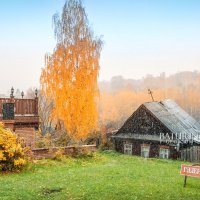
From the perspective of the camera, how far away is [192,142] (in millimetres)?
33281

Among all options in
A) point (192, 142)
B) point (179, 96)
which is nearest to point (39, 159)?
point (192, 142)

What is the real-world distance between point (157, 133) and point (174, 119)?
3.55m

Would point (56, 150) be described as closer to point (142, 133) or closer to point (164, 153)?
point (164, 153)

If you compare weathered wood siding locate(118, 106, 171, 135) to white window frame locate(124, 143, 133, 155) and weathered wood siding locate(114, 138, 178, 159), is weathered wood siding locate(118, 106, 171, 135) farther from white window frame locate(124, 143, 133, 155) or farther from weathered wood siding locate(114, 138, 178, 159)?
white window frame locate(124, 143, 133, 155)

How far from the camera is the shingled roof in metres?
34.5

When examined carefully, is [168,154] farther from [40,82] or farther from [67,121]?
[40,82]

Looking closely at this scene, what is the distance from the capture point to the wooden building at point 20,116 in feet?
89.7

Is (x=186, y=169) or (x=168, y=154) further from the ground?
(x=186, y=169)

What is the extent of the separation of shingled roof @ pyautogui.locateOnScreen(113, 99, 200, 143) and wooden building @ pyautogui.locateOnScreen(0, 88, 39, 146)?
13544mm

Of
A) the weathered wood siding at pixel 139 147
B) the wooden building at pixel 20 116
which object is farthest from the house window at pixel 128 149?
→ the wooden building at pixel 20 116

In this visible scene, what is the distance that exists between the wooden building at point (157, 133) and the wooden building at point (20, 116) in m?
12.5

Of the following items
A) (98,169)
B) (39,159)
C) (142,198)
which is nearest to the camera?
(142,198)

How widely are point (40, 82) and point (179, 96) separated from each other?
6291 centimetres

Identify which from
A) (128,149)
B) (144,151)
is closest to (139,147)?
(144,151)
